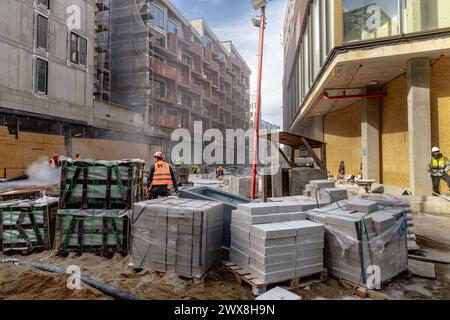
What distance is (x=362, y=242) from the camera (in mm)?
4078

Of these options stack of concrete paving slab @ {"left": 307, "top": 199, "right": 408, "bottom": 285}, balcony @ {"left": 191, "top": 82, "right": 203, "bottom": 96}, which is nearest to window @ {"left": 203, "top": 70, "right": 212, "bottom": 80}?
balcony @ {"left": 191, "top": 82, "right": 203, "bottom": 96}

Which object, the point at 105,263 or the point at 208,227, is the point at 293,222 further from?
the point at 105,263

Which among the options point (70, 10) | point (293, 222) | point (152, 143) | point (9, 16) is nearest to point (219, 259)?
point (293, 222)

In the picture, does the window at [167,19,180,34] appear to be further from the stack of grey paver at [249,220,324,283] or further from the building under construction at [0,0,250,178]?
the stack of grey paver at [249,220,324,283]

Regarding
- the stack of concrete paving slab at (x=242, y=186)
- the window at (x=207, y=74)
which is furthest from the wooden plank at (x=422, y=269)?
the window at (x=207, y=74)

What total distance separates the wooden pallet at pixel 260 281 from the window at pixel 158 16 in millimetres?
36003

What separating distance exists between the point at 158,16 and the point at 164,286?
1501 inches

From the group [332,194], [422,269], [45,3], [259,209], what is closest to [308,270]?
[259,209]

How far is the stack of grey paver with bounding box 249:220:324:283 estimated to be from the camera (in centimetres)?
395

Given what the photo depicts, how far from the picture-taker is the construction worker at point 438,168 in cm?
1002

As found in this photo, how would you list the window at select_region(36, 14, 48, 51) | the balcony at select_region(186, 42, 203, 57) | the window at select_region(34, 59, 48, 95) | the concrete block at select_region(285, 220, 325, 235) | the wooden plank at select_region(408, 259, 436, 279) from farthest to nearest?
the balcony at select_region(186, 42, 203, 57) < the window at select_region(36, 14, 48, 51) < the window at select_region(34, 59, 48, 95) < the wooden plank at select_region(408, 259, 436, 279) < the concrete block at select_region(285, 220, 325, 235)

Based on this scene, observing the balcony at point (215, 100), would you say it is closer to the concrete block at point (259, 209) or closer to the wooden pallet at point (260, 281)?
the concrete block at point (259, 209)

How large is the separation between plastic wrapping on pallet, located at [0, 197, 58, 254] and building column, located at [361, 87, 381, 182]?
14234 mm

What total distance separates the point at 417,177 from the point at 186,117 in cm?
3245
